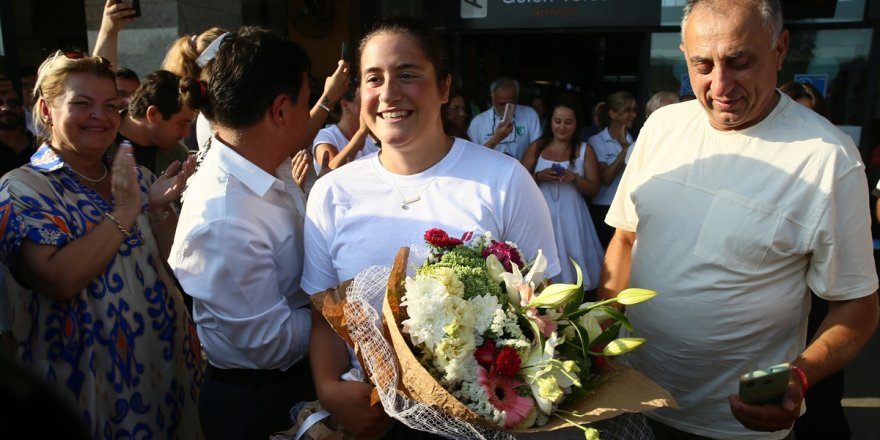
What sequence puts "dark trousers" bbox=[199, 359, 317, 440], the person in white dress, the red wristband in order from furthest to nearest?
the person in white dress → "dark trousers" bbox=[199, 359, 317, 440] → the red wristband

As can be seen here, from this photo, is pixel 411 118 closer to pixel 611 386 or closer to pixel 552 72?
pixel 611 386

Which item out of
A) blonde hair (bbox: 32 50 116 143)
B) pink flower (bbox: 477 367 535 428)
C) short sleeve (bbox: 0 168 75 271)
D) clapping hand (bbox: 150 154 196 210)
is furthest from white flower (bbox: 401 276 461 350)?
blonde hair (bbox: 32 50 116 143)

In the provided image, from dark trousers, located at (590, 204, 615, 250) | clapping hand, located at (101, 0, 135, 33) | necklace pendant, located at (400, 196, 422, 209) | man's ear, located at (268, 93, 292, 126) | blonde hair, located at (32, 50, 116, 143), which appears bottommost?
dark trousers, located at (590, 204, 615, 250)

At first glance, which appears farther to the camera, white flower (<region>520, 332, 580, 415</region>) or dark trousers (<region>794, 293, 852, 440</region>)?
dark trousers (<region>794, 293, 852, 440</region>)

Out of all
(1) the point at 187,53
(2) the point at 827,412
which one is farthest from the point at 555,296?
(1) the point at 187,53

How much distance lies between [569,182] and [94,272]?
417 centimetres

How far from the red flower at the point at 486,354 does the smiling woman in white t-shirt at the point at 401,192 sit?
489mm

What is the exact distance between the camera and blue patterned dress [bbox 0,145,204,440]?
2236 mm

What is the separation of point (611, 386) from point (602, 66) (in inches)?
410

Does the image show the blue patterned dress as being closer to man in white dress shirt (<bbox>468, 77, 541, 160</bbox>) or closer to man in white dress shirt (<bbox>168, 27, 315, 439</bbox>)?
man in white dress shirt (<bbox>168, 27, 315, 439</bbox>)

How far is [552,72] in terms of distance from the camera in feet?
37.8

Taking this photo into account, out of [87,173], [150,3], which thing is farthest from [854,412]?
[150,3]

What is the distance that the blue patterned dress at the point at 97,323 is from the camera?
2.24 meters

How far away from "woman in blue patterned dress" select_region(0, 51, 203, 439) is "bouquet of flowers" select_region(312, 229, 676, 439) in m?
1.08
